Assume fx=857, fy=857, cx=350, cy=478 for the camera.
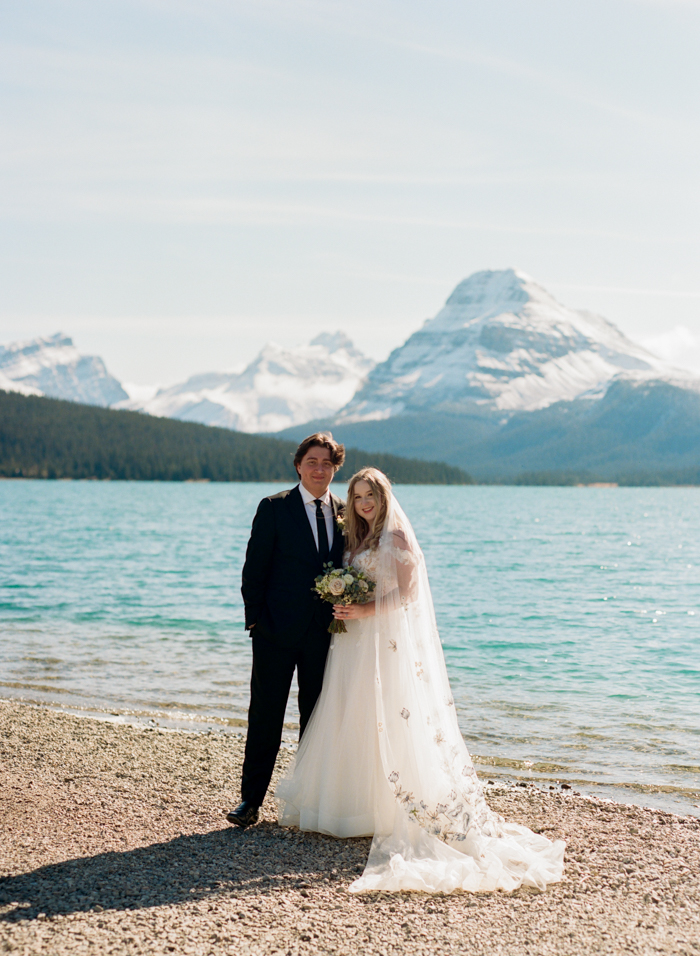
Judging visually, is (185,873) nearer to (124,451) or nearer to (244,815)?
(244,815)

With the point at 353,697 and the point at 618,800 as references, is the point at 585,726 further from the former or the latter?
the point at 353,697

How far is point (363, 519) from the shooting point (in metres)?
6.75

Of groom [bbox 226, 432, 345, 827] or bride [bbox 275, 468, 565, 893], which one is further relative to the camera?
groom [bbox 226, 432, 345, 827]

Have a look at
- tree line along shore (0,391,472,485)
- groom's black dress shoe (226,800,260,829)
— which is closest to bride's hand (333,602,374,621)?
groom's black dress shoe (226,800,260,829)

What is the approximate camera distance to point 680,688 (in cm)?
1473

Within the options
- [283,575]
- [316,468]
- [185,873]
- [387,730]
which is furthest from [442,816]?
[316,468]

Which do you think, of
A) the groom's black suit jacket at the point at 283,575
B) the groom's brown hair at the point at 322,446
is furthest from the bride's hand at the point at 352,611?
the groom's brown hair at the point at 322,446

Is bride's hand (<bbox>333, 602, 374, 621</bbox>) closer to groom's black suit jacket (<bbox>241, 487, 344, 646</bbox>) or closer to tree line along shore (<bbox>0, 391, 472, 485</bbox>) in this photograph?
groom's black suit jacket (<bbox>241, 487, 344, 646</bbox>)

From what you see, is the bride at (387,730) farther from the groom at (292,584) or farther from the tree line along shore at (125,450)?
the tree line along shore at (125,450)

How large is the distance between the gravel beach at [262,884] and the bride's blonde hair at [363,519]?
2257 mm

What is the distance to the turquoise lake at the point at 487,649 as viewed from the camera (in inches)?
416

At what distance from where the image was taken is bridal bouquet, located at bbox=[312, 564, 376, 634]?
252 inches

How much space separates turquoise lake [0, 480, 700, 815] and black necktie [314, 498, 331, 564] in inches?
151

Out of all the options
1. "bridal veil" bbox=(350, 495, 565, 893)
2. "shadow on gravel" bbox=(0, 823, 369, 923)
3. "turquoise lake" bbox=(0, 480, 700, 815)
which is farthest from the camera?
"turquoise lake" bbox=(0, 480, 700, 815)
